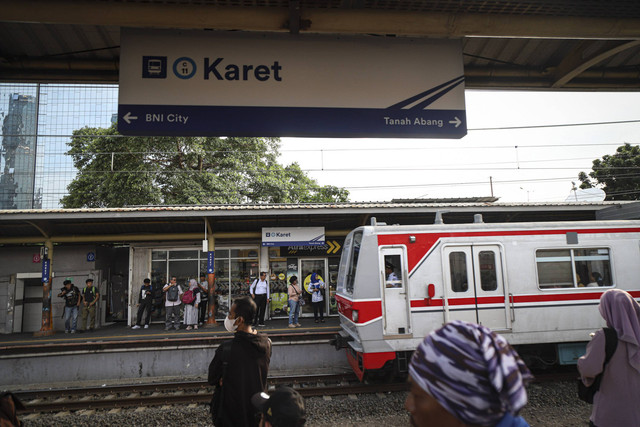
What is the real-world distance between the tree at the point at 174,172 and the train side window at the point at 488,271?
16183mm

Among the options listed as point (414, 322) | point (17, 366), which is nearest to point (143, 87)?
point (414, 322)

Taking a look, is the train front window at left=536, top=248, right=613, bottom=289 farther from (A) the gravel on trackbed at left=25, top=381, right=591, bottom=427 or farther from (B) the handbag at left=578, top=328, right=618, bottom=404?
(B) the handbag at left=578, top=328, right=618, bottom=404

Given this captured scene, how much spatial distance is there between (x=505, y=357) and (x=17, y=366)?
489 inches

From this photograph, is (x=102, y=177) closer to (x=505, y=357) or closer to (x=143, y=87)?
(x=143, y=87)

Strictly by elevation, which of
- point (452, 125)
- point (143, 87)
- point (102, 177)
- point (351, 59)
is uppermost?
point (102, 177)

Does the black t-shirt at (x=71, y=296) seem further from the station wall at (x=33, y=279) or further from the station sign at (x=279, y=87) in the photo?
the station sign at (x=279, y=87)

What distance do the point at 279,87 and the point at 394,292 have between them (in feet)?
15.7

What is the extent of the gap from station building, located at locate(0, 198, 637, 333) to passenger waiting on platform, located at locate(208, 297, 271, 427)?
365 inches

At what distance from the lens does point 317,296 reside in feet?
44.1

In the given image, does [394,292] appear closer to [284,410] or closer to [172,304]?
[284,410]

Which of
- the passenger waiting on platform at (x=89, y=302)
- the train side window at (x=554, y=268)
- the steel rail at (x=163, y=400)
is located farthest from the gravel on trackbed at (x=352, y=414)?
the passenger waiting on platform at (x=89, y=302)

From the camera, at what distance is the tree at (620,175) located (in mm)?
27531

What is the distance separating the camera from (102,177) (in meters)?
22.0

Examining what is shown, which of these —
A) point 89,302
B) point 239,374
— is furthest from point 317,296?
point 239,374
